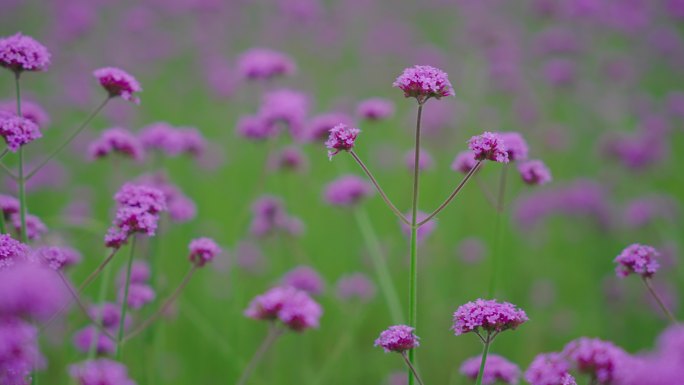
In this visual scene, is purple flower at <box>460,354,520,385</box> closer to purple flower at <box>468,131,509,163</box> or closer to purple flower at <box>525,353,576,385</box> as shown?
purple flower at <box>525,353,576,385</box>

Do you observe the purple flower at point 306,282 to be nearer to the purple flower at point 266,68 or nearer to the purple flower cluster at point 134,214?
the purple flower at point 266,68

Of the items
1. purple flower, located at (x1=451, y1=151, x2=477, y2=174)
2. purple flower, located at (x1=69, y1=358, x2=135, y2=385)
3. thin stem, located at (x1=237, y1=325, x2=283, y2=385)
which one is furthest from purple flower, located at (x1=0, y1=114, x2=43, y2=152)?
purple flower, located at (x1=451, y1=151, x2=477, y2=174)

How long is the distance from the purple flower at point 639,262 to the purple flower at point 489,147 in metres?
0.57

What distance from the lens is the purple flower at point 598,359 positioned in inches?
68.1

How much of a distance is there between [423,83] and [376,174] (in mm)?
5139

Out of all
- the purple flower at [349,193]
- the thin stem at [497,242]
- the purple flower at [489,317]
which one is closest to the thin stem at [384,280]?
the purple flower at [349,193]

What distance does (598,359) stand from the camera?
1743mm

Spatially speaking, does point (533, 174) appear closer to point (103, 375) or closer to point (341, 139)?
point (341, 139)

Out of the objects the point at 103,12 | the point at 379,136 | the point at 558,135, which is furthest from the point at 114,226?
the point at 103,12

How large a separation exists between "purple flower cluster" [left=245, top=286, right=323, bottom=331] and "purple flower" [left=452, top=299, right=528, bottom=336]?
26.2 inches

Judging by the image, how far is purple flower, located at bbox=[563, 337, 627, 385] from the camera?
1.73m

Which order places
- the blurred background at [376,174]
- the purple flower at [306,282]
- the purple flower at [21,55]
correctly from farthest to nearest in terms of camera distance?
the blurred background at [376,174], the purple flower at [306,282], the purple flower at [21,55]

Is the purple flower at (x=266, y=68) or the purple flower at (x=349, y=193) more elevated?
the purple flower at (x=266, y=68)

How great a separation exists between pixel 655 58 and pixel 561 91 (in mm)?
3006
